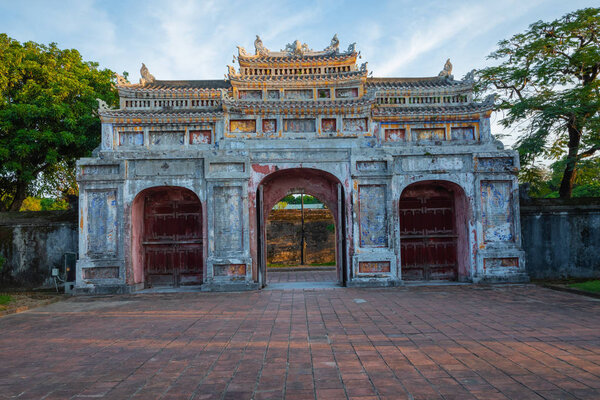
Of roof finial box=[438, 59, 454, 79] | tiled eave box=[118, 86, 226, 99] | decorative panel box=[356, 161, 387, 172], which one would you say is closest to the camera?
decorative panel box=[356, 161, 387, 172]

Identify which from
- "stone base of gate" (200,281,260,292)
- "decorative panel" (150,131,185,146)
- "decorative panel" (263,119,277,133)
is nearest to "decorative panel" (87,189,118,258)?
"decorative panel" (150,131,185,146)

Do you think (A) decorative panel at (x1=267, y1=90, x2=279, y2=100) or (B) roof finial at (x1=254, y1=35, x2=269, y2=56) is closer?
(A) decorative panel at (x1=267, y1=90, x2=279, y2=100)

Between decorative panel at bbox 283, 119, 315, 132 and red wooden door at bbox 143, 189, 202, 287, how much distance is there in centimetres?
392

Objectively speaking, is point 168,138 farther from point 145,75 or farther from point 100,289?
point 100,289

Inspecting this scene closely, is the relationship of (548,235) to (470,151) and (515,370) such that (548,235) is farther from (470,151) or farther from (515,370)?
(515,370)

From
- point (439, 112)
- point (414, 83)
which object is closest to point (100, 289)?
point (439, 112)

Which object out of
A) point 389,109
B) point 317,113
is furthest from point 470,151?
point 317,113

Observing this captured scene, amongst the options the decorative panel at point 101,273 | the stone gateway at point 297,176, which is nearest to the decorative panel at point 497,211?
the stone gateway at point 297,176

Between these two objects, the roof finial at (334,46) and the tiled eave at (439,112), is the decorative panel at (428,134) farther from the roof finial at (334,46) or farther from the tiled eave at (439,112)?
the roof finial at (334,46)

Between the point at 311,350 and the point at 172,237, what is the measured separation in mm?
9497

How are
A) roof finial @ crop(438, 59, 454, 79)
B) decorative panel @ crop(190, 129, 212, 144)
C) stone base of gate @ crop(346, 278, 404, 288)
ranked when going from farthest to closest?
roof finial @ crop(438, 59, 454, 79) → decorative panel @ crop(190, 129, 212, 144) → stone base of gate @ crop(346, 278, 404, 288)

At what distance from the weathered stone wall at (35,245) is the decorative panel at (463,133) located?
1256cm

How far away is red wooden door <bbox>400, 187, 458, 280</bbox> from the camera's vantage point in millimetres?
13852

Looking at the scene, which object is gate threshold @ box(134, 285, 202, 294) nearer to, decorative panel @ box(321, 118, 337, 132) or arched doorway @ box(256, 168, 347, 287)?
arched doorway @ box(256, 168, 347, 287)
